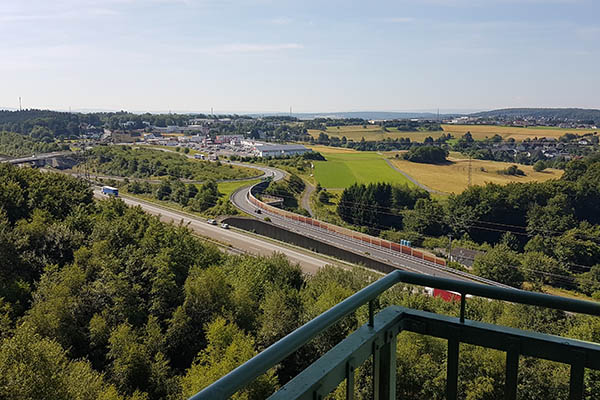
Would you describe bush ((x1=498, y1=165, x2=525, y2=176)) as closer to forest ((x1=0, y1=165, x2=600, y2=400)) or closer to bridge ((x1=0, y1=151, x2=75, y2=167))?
forest ((x1=0, y1=165, x2=600, y2=400))

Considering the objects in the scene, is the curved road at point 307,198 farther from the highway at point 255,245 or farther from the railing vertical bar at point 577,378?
the railing vertical bar at point 577,378

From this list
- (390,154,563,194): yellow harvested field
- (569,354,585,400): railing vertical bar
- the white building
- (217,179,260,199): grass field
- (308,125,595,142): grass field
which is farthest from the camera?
(308,125,595,142): grass field

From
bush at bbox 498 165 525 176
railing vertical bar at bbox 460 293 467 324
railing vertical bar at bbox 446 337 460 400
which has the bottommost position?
bush at bbox 498 165 525 176

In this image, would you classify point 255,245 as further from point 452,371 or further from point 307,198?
point 452,371

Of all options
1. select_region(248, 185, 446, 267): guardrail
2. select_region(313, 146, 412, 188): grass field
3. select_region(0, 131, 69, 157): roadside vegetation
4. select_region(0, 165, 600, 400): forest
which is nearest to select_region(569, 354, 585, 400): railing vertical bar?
select_region(0, 165, 600, 400): forest

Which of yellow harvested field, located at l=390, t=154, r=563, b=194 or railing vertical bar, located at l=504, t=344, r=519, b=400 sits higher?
railing vertical bar, located at l=504, t=344, r=519, b=400

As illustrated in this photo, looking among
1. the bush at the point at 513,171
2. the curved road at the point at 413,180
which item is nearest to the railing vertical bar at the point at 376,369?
the curved road at the point at 413,180
